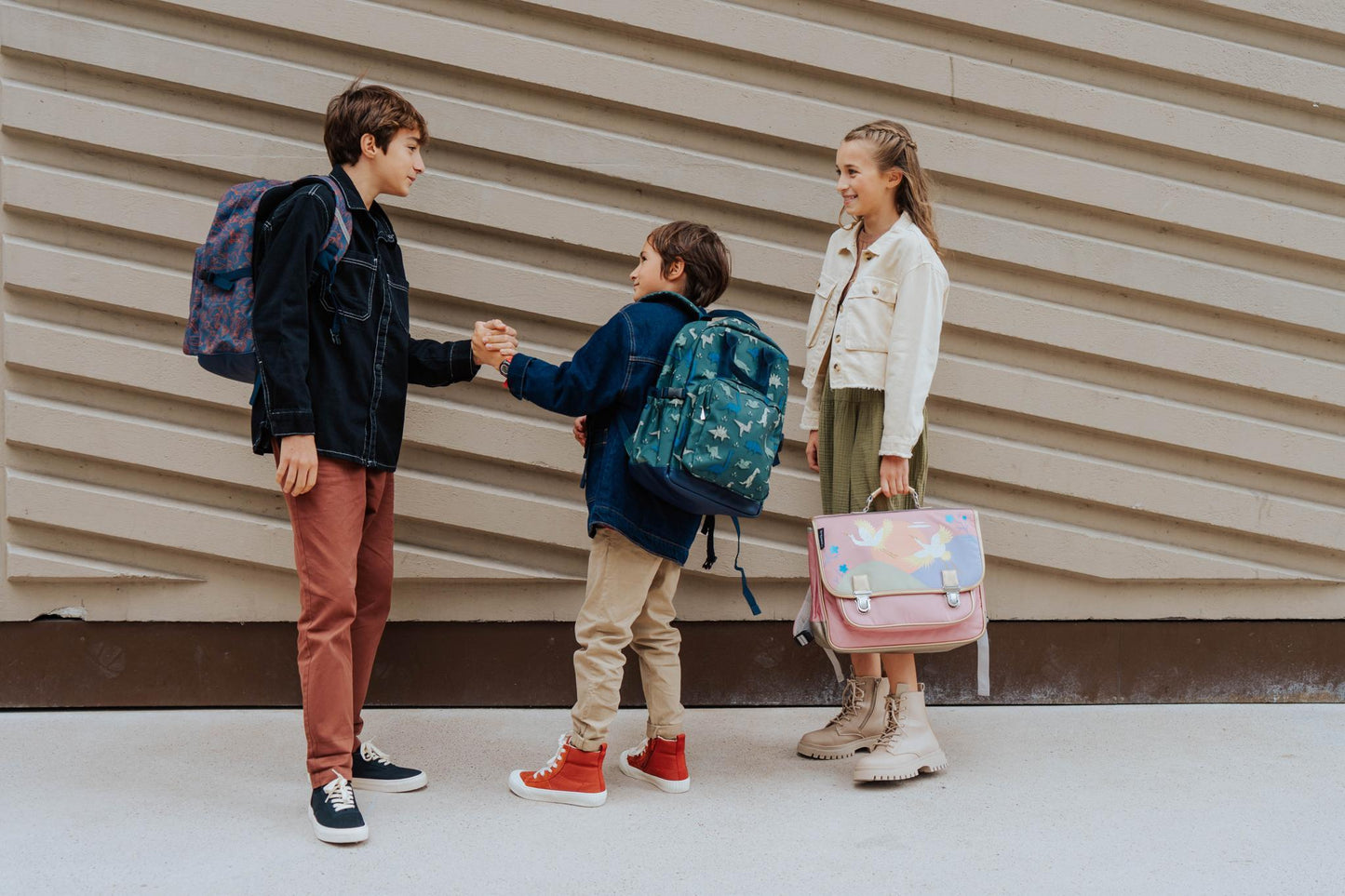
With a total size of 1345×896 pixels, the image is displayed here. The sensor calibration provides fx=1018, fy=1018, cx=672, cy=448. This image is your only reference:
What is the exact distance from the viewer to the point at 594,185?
3.97 metres

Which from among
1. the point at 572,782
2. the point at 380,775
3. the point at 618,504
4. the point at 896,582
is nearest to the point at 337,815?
the point at 380,775

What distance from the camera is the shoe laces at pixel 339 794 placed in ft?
9.02

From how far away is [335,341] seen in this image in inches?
114

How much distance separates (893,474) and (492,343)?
132 centimetres

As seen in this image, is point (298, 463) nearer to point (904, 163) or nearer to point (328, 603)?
point (328, 603)

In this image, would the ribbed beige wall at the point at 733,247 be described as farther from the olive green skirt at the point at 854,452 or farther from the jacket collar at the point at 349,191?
the jacket collar at the point at 349,191

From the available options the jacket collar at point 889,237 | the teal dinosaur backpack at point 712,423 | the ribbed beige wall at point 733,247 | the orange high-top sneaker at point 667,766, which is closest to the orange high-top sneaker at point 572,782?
the orange high-top sneaker at point 667,766

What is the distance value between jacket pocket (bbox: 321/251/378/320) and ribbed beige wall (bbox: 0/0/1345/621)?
37.2 inches

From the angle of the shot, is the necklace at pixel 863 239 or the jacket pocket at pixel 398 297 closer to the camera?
the jacket pocket at pixel 398 297

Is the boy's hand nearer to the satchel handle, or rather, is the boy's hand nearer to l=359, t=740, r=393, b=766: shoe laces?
l=359, t=740, r=393, b=766: shoe laces

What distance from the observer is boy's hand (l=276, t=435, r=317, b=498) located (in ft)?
9.08

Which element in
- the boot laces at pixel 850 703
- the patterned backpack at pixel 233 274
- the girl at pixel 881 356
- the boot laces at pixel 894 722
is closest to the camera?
the patterned backpack at pixel 233 274

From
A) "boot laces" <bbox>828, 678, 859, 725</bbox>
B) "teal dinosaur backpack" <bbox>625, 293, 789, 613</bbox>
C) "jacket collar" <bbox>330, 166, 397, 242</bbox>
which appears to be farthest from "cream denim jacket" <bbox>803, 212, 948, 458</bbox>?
"jacket collar" <bbox>330, 166, 397, 242</bbox>

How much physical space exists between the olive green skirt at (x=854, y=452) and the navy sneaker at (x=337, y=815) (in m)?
1.73
